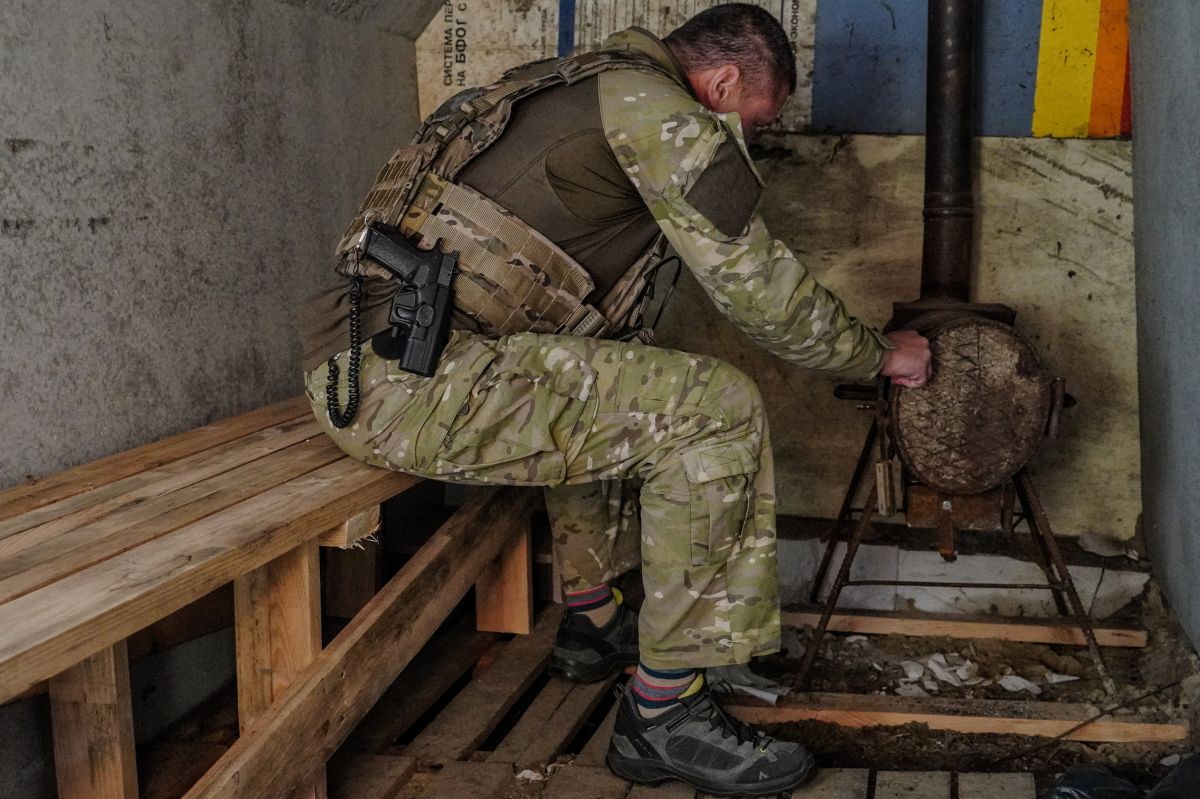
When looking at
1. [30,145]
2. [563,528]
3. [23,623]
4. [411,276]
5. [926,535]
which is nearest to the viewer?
[23,623]

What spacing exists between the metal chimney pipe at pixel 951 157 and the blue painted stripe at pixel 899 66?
258 mm

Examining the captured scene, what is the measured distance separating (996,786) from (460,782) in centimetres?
107

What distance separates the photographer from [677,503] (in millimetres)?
2221

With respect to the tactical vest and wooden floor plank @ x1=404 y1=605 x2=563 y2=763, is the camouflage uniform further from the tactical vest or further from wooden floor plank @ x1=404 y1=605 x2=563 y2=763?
wooden floor plank @ x1=404 y1=605 x2=563 y2=763

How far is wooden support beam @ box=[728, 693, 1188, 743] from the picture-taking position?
2.54m

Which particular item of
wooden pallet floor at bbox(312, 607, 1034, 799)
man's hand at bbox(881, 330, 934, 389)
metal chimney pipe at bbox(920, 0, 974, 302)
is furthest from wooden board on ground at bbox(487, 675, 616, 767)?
metal chimney pipe at bbox(920, 0, 974, 302)

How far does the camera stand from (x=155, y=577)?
60.4 inches

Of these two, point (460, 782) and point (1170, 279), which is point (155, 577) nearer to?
point (460, 782)

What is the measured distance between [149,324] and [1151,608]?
8.71 ft

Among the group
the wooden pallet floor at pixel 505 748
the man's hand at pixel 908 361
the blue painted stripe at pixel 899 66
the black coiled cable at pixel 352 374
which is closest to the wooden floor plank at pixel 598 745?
the wooden pallet floor at pixel 505 748

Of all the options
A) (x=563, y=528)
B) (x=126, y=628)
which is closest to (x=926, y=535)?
(x=563, y=528)

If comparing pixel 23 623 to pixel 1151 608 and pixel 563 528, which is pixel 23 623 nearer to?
pixel 563 528

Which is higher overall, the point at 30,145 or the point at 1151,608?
the point at 30,145

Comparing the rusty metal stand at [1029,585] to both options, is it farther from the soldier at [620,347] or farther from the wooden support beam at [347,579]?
the wooden support beam at [347,579]
